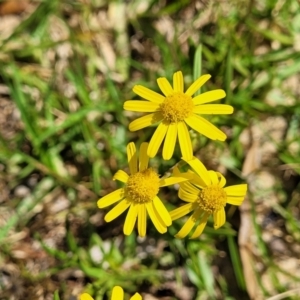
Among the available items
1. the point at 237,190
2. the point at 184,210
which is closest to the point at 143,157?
the point at 184,210

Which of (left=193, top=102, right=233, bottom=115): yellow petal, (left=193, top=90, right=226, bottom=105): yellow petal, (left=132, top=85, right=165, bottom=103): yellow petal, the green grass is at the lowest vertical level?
the green grass

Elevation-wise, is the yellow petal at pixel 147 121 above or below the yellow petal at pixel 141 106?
below

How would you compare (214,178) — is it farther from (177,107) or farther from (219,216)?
(177,107)

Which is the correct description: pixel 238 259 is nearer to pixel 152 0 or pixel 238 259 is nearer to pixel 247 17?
pixel 247 17

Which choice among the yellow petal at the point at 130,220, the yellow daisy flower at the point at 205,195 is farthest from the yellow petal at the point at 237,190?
the yellow petal at the point at 130,220

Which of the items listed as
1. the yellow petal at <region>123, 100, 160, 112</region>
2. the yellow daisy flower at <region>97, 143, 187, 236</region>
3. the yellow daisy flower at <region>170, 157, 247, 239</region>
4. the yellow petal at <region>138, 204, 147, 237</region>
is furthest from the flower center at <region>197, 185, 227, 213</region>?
the yellow petal at <region>123, 100, 160, 112</region>

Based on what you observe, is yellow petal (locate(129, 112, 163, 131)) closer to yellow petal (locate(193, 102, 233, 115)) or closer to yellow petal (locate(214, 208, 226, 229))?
yellow petal (locate(193, 102, 233, 115))

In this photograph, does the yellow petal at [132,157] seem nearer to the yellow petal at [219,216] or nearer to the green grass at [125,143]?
the yellow petal at [219,216]
